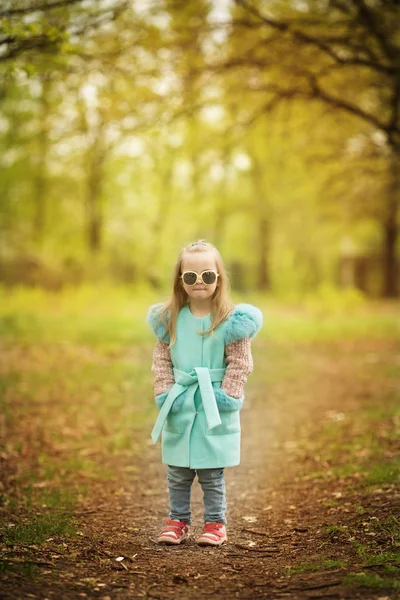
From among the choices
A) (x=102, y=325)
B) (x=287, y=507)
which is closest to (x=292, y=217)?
(x=102, y=325)

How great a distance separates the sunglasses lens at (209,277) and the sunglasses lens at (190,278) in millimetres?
55

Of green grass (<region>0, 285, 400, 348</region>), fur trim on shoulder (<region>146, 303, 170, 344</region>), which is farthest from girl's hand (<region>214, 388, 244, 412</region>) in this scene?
green grass (<region>0, 285, 400, 348</region>)

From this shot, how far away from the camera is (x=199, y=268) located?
4426 mm

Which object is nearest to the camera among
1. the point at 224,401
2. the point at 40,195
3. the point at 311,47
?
the point at 224,401

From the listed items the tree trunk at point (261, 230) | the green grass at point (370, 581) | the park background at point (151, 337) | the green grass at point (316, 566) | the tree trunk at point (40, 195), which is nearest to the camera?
the green grass at point (370, 581)

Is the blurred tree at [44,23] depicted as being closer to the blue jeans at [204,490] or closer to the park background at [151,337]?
the park background at [151,337]

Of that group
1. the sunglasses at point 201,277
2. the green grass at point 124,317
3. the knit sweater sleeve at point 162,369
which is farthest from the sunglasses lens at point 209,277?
the green grass at point 124,317

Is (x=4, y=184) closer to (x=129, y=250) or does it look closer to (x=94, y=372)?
(x=129, y=250)

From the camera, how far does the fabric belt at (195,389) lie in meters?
4.17

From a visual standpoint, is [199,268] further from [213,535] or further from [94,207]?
[94,207]

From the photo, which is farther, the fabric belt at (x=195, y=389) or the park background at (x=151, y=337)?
the park background at (x=151, y=337)

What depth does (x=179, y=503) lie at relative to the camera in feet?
14.4

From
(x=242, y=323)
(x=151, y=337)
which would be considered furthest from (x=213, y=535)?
(x=151, y=337)

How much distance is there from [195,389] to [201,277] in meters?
0.68
